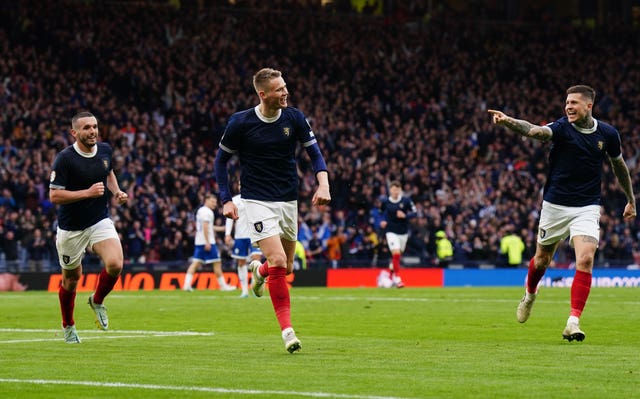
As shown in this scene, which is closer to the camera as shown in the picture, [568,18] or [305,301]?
[305,301]

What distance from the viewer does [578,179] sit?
13.7 metres

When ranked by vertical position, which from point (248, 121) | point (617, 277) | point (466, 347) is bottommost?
point (617, 277)

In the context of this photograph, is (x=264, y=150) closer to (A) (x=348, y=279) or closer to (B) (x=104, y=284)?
(B) (x=104, y=284)

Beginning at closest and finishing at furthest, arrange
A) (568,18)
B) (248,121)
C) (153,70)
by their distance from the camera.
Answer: (248,121) → (153,70) → (568,18)

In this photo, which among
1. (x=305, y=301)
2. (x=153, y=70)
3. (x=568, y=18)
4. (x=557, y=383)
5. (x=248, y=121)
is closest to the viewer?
(x=557, y=383)

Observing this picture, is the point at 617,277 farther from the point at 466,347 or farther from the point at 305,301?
the point at 466,347

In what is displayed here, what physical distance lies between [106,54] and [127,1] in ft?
18.3

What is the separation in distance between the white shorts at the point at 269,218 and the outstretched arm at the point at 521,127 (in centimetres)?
227

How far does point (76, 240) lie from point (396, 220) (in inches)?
753

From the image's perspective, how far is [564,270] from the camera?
1516 inches

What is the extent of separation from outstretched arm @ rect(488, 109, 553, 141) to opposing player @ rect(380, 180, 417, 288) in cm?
1847

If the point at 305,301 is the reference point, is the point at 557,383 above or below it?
above

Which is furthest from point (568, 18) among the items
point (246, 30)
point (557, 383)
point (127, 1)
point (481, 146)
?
point (557, 383)

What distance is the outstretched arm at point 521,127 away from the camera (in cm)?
1208
